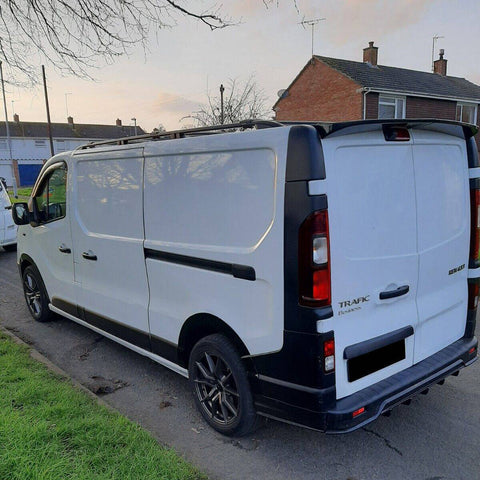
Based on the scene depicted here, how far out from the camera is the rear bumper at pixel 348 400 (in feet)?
7.88

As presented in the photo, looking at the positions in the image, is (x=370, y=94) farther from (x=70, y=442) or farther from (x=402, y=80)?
(x=70, y=442)

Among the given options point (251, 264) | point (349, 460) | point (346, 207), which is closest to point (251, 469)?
point (349, 460)

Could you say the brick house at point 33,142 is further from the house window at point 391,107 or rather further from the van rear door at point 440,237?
the van rear door at point 440,237

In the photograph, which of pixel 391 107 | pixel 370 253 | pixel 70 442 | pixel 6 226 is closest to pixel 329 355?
pixel 370 253

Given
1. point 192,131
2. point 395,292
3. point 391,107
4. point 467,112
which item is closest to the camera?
point 395,292

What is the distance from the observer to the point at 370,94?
70.8 feet

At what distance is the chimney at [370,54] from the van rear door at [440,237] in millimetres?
24811

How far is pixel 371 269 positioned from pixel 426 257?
0.56 m

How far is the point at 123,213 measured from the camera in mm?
3672

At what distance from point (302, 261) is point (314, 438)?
1.45 meters

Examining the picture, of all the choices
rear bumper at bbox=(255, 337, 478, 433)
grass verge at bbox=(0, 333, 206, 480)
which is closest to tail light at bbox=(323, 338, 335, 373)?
rear bumper at bbox=(255, 337, 478, 433)

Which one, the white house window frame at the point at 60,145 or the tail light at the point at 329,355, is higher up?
the white house window frame at the point at 60,145

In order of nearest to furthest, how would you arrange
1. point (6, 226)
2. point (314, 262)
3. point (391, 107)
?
point (314, 262)
point (6, 226)
point (391, 107)

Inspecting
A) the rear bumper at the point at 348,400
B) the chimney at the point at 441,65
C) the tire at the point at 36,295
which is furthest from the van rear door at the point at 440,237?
the chimney at the point at 441,65
